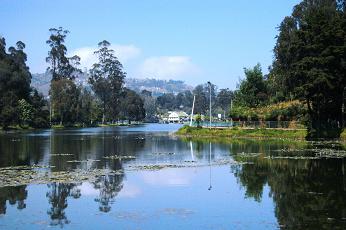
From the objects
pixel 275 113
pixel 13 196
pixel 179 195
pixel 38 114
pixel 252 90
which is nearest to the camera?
pixel 13 196

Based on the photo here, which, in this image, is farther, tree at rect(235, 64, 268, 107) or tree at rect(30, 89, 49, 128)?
tree at rect(30, 89, 49, 128)

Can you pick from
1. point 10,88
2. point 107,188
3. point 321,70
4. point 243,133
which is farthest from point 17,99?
point 107,188

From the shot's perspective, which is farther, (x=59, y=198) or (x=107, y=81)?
(x=107, y=81)

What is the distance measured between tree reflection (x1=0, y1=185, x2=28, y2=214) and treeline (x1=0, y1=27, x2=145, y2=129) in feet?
296

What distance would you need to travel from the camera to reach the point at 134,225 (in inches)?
643

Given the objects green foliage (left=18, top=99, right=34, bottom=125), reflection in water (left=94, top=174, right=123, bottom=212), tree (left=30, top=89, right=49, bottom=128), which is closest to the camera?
reflection in water (left=94, top=174, right=123, bottom=212)

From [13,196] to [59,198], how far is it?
83.2 inches

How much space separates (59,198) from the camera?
21.7 meters

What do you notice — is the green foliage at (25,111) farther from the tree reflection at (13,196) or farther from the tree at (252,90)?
the tree reflection at (13,196)

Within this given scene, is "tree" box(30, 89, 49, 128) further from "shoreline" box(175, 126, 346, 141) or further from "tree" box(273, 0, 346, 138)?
"tree" box(273, 0, 346, 138)

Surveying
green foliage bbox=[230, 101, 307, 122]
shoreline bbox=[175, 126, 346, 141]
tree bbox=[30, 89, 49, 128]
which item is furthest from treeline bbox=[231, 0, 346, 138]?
tree bbox=[30, 89, 49, 128]

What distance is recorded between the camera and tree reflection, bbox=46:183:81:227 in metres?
17.5

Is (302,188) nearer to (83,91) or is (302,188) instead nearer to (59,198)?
(59,198)

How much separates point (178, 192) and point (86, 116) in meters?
127
